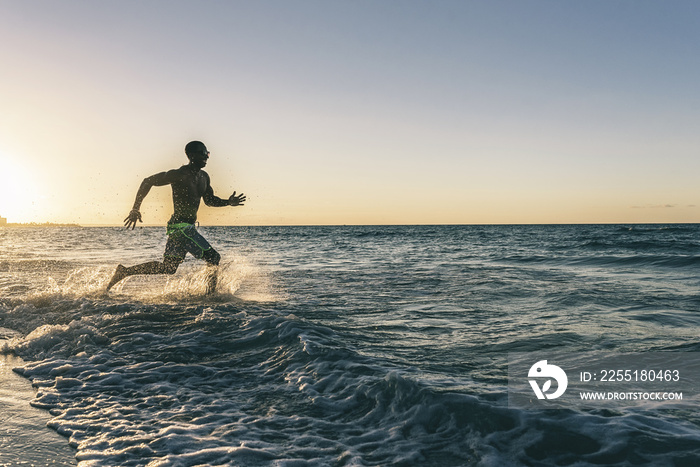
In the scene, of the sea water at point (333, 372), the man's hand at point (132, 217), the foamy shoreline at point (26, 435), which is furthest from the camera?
the man's hand at point (132, 217)

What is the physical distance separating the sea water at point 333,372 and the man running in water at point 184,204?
71 centimetres

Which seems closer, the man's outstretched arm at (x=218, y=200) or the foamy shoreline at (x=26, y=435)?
the foamy shoreline at (x=26, y=435)

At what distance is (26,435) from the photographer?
A: 296 centimetres

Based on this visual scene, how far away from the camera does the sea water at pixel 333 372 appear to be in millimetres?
2797

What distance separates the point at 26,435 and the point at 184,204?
16.0 feet

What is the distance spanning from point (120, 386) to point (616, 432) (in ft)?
12.9

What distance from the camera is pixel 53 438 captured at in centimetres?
297

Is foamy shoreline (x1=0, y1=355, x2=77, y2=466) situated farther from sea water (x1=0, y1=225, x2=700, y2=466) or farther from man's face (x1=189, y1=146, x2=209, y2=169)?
man's face (x1=189, y1=146, x2=209, y2=169)

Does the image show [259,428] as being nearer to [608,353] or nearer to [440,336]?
[440,336]
